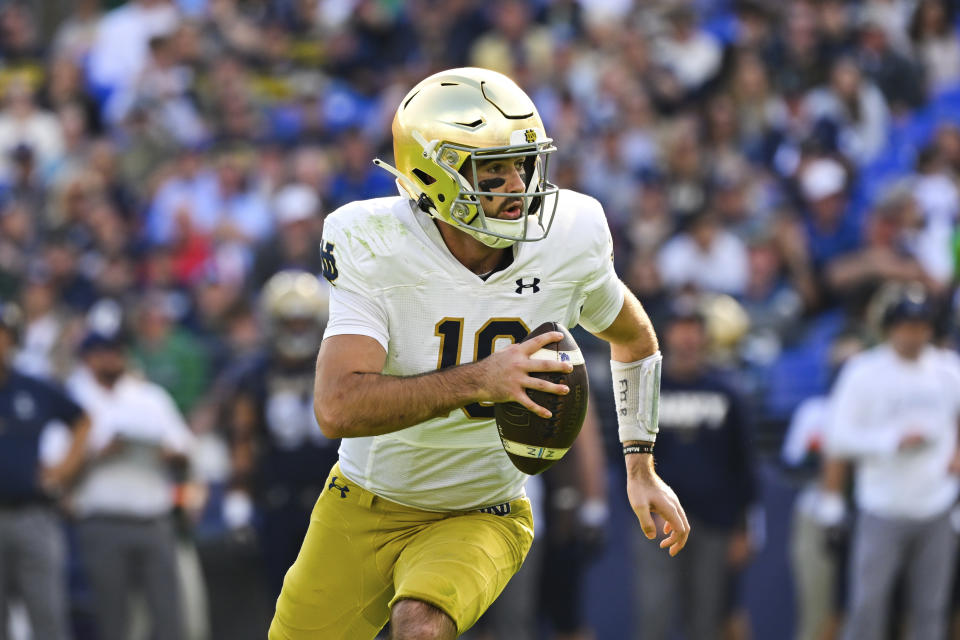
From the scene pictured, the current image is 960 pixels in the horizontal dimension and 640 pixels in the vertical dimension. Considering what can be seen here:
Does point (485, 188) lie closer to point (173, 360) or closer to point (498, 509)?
point (498, 509)

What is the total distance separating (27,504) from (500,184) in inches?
178

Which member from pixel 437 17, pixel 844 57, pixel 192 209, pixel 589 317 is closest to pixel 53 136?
pixel 192 209

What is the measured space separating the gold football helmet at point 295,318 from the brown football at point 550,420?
4.02 metres

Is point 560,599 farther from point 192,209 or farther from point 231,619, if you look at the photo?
point 192,209

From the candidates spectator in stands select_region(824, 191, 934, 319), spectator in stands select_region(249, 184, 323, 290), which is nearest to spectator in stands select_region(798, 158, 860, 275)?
spectator in stands select_region(824, 191, 934, 319)

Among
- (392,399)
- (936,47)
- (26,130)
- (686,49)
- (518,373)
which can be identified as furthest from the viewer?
(26,130)

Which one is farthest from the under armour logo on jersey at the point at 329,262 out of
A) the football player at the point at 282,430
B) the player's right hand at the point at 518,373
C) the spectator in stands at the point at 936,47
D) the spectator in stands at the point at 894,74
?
the spectator in stands at the point at 936,47

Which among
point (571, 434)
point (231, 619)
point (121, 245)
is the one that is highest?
point (571, 434)

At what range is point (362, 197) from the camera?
32.3 feet

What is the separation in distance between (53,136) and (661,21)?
15.7 feet

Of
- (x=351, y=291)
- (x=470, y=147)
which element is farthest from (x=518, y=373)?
(x=470, y=147)

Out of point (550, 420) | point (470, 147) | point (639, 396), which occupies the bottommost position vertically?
point (639, 396)

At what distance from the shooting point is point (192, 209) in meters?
10.3

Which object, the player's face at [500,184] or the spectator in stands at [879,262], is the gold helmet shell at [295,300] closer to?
the spectator in stands at [879,262]
